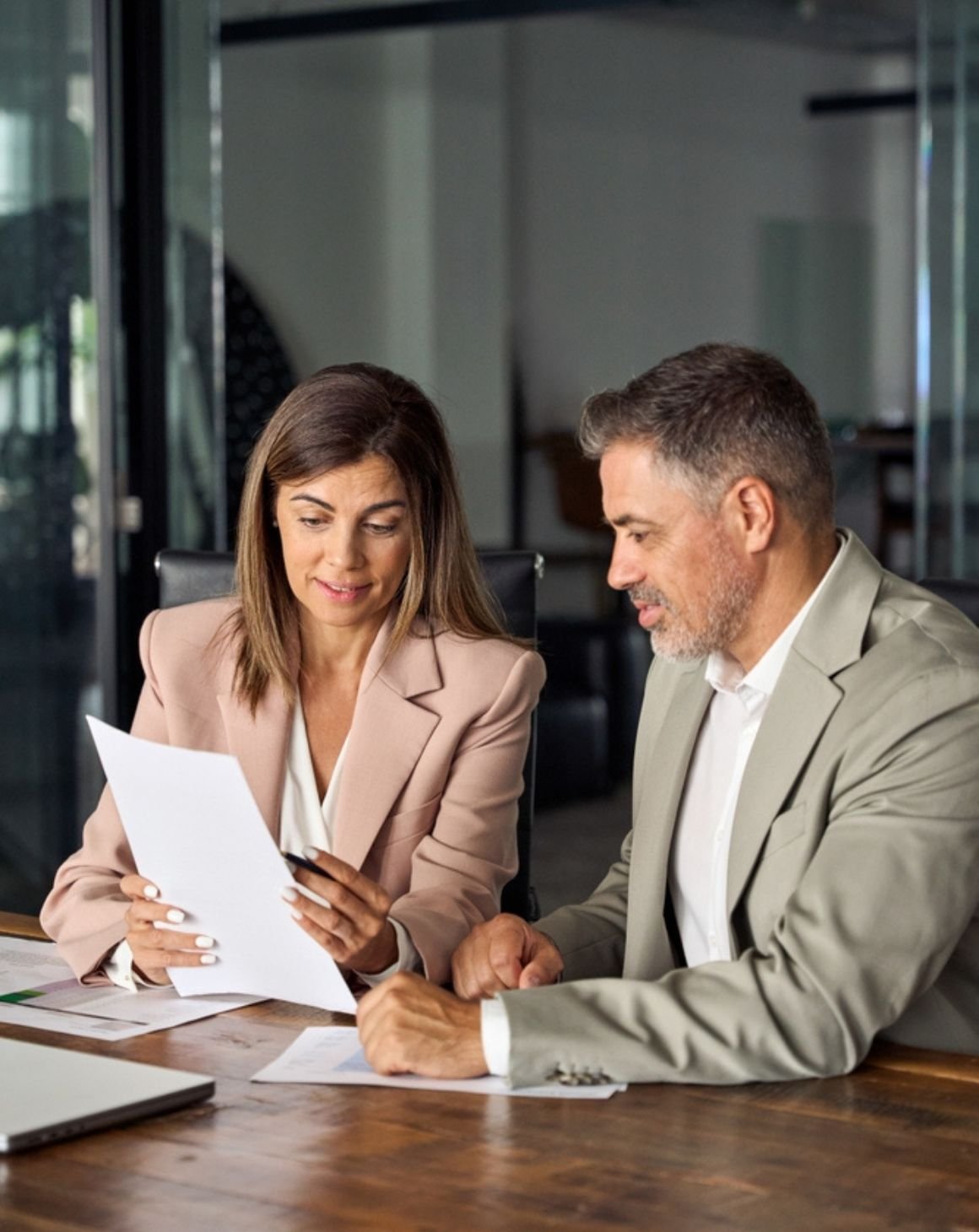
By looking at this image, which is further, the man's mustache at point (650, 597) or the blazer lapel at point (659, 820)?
the blazer lapel at point (659, 820)

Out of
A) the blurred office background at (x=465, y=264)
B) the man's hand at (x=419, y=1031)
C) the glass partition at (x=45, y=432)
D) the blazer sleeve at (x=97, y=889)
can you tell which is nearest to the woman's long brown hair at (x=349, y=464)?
the blazer sleeve at (x=97, y=889)

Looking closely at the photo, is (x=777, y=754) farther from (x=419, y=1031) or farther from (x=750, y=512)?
(x=419, y=1031)

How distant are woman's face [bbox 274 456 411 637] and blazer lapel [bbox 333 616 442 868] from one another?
0.09 m

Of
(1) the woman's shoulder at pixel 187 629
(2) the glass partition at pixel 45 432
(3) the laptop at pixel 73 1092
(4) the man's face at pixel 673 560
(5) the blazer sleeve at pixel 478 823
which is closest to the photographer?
(3) the laptop at pixel 73 1092

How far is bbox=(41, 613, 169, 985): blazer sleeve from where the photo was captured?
1.99 m

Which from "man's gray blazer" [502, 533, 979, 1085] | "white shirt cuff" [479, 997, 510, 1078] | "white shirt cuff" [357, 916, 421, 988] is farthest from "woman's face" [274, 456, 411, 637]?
"white shirt cuff" [479, 997, 510, 1078]

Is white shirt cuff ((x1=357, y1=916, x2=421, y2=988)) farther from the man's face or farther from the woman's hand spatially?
the man's face

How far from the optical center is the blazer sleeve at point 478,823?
2.08m

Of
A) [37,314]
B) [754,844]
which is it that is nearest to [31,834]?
[37,314]

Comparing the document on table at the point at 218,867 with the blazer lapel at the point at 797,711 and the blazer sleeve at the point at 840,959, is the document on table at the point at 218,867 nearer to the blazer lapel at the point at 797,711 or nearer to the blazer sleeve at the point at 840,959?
the blazer sleeve at the point at 840,959

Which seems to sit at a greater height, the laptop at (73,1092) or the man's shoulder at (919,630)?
the man's shoulder at (919,630)

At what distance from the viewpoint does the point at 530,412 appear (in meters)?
9.61

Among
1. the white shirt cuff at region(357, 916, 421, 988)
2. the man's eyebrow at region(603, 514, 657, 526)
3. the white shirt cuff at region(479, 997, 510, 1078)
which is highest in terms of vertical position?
the man's eyebrow at region(603, 514, 657, 526)

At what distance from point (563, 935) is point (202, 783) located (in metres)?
0.48
